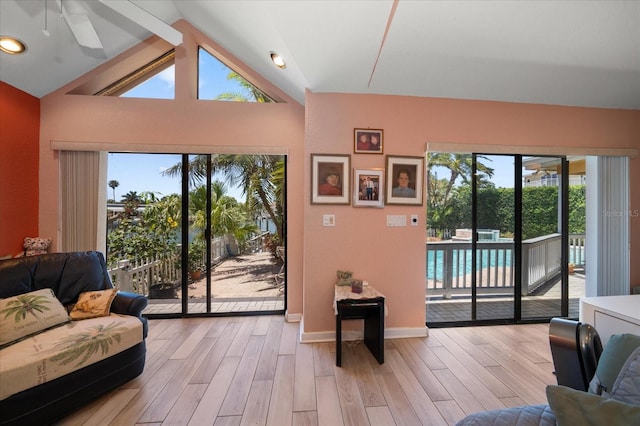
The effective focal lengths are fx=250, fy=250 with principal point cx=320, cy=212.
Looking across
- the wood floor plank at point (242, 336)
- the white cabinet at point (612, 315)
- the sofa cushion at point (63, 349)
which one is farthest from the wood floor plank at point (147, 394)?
the white cabinet at point (612, 315)

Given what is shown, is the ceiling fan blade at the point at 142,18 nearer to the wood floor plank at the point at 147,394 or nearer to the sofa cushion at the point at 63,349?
the sofa cushion at the point at 63,349

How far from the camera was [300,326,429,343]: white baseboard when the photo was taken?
2633 mm

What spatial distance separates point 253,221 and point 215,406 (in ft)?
6.56

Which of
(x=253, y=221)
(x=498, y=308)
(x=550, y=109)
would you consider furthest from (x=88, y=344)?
(x=550, y=109)

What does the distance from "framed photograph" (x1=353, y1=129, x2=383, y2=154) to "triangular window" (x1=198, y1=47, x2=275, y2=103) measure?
142 centimetres

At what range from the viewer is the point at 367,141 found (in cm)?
271

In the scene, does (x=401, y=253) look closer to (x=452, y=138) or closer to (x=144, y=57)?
(x=452, y=138)

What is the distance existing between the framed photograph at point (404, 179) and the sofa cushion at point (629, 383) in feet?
6.49

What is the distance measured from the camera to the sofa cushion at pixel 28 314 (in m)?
1.71

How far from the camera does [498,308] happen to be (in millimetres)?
3199

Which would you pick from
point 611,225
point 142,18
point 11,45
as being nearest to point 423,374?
point 611,225

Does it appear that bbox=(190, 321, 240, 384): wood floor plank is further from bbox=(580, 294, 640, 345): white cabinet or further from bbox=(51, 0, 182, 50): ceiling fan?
bbox=(580, 294, 640, 345): white cabinet

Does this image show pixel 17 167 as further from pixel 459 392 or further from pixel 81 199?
pixel 459 392

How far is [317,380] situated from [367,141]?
230 cm
